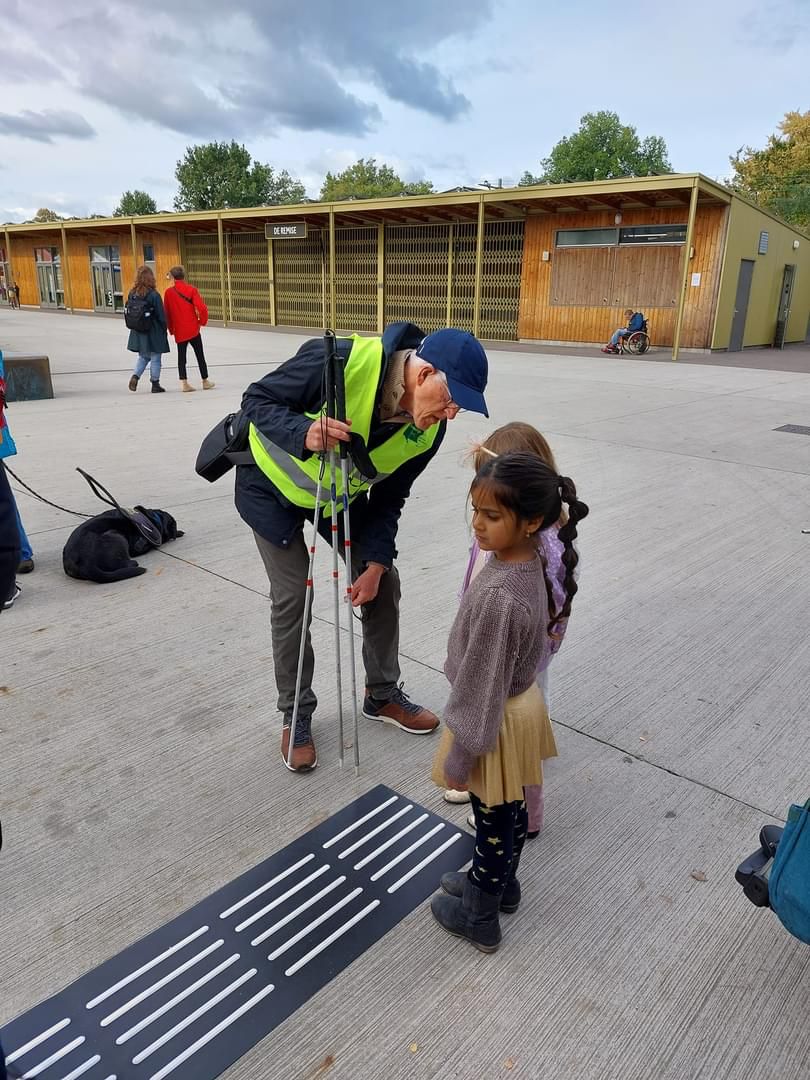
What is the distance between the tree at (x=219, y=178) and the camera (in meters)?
71.5

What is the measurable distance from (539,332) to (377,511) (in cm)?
1938

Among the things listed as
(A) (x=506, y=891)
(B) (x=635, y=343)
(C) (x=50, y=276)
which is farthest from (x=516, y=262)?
(C) (x=50, y=276)

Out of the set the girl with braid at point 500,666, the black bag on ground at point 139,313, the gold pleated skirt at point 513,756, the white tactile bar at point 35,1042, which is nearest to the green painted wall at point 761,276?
the black bag on ground at point 139,313

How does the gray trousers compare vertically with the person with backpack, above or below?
below

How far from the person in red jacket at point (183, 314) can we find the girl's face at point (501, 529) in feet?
31.4

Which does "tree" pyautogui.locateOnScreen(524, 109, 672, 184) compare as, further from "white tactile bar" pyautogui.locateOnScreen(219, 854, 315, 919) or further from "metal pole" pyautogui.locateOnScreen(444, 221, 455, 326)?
"white tactile bar" pyautogui.locateOnScreen(219, 854, 315, 919)

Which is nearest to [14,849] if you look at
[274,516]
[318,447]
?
[274,516]

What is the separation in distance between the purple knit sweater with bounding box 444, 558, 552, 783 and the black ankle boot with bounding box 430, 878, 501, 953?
13.7 inches

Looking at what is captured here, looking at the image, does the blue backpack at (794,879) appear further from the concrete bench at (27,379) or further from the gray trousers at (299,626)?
the concrete bench at (27,379)

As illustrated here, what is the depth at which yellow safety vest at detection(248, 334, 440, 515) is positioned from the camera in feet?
7.50

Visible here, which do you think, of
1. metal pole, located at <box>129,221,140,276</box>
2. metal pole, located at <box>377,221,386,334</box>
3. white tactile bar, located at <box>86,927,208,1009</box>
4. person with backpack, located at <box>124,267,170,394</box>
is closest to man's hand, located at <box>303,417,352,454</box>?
white tactile bar, located at <box>86,927,208,1009</box>

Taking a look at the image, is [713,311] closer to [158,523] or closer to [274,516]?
[158,523]

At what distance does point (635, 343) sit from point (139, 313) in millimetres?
12071

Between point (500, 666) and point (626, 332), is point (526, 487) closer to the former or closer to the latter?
point (500, 666)
